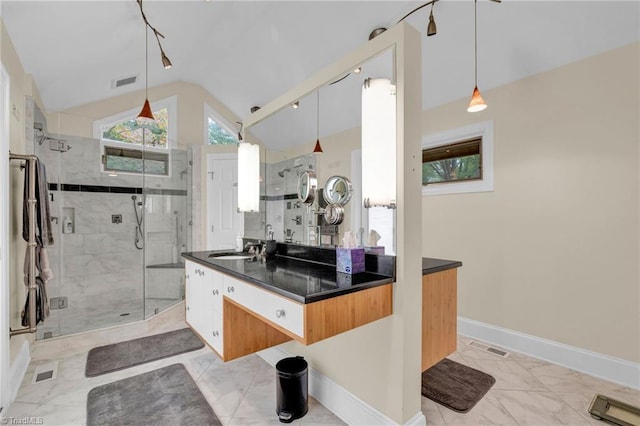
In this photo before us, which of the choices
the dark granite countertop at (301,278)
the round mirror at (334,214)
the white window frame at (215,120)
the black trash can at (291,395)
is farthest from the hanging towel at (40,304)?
the white window frame at (215,120)

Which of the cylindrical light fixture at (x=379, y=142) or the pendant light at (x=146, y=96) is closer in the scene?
the cylindrical light fixture at (x=379, y=142)

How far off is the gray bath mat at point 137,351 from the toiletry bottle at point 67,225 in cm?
168

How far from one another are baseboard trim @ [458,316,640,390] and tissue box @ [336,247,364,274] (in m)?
2.04

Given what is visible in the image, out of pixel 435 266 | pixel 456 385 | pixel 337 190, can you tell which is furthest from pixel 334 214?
pixel 456 385

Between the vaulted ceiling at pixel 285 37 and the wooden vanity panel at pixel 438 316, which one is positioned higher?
the vaulted ceiling at pixel 285 37

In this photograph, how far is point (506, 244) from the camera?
9.12 feet

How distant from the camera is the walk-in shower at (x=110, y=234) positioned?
11.0 ft

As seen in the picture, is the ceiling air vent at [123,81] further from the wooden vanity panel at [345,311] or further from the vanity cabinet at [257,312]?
the wooden vanity panel at [345,311]

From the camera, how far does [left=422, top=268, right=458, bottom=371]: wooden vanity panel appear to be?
1796mm

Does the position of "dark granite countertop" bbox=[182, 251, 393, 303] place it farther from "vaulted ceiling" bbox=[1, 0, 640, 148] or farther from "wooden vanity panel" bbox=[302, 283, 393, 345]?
"vaulted ceiling" bbox=[1, 0, 640, 148]

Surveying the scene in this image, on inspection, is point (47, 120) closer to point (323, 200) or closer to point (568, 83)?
point (323, 200)

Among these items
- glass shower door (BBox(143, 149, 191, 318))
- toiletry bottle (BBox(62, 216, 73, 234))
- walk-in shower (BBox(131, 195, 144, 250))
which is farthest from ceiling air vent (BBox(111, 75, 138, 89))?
toiletry bottle (BBox(62, 216, 73, 234))

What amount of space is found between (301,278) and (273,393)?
111cm

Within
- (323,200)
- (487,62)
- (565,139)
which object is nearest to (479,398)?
(323,200)
